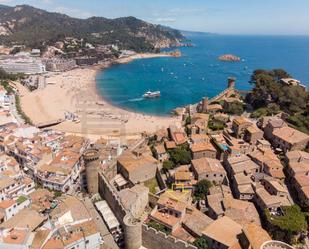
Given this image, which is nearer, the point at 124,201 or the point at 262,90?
the point at 124,201

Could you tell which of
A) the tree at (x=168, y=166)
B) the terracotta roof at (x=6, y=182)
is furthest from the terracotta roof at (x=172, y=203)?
the terracotta roof at (x=6, y=182)

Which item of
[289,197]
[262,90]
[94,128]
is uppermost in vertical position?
[262,90]

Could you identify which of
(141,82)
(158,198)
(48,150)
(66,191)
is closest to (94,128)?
(48,150)

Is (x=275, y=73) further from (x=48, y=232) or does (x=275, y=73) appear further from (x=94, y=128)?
(x=48, y=232)

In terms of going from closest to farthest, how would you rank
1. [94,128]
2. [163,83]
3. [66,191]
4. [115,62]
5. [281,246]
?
[281,246] < [66,191] < [94,128] < [163,83] < [115,62]

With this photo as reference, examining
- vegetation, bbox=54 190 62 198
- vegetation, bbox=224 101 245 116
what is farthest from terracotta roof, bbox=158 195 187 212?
vegetation, bbox=224 101 245 116

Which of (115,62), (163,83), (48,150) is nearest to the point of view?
(48,150)

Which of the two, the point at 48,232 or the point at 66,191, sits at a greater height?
the point at 48,232
